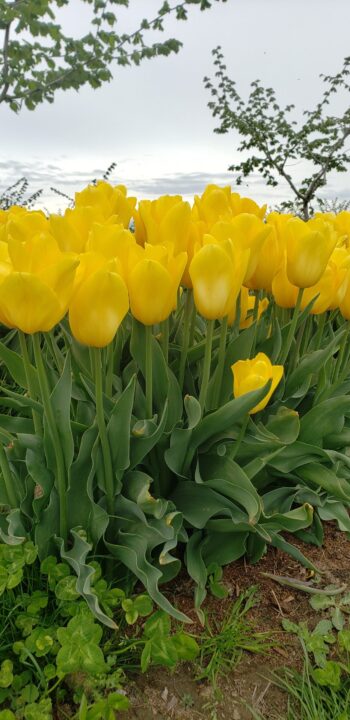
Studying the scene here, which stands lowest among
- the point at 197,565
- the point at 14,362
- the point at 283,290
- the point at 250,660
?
the point at 250,660

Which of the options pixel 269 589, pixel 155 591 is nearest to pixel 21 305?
pixel 155 591

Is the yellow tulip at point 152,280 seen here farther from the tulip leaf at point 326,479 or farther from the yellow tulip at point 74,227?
the tulip leaf at point 326,479

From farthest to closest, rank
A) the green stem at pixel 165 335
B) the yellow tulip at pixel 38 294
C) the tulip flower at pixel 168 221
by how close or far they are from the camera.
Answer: the green stem at pixel 165 335 < the tulip flower at pixel 168 221 < the yellow tulip at pixel 38 294

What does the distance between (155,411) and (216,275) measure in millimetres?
685

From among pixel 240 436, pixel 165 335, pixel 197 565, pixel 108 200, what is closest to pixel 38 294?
pixel 165 335

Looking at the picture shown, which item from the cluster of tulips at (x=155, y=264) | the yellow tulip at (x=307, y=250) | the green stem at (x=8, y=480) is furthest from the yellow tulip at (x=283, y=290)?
the green stem at (x=8, y=480)

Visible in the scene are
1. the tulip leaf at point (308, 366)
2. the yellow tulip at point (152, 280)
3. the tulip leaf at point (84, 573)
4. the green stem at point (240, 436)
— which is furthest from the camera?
the tulip leaf at point (308, 366)

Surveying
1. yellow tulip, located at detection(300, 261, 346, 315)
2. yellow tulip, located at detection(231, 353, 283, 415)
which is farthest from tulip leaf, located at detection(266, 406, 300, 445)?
yellow tulip, located at detection(300, 261, 346, 315)

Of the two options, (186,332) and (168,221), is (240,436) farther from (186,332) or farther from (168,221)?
(168,221)

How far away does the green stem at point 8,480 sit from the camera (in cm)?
186

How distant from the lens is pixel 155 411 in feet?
6.59

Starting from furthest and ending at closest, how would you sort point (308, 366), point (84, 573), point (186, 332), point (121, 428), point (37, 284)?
point (308, 366) < point (186, 332) < point (121, 428) < point (84, 573) < point (37, 284)

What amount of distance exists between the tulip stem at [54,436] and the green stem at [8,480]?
198 mm

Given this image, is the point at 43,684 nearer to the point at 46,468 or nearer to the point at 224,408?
the point at 46,468
